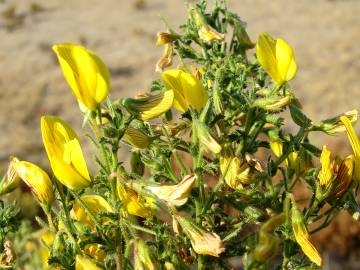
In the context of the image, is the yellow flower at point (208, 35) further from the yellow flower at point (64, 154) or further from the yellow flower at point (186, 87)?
the yellow flower at point (64, 154)

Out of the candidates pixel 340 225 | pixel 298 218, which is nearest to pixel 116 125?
pixel 298 218

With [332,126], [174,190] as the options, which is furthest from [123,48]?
[174,190]

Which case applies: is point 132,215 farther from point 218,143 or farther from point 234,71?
point 234,71

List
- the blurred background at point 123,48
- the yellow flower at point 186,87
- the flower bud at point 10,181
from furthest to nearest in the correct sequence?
the blurred background at point 123,48 < the flower bud at point 10,181 < the yellow flower at point 186,87

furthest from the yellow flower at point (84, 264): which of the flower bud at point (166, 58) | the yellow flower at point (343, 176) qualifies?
the flower bud at point (166, 58)

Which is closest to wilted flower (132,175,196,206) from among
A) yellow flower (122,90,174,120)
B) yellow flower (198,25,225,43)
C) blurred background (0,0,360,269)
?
yellow flower (122,90,174,120)

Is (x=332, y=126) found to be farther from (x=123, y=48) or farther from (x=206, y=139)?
(x=123, y=48)

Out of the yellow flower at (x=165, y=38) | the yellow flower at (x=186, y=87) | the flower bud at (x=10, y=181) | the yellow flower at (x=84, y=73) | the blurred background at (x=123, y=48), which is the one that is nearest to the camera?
the yellow flower at (x=84, y=73)
